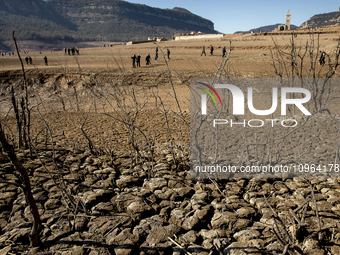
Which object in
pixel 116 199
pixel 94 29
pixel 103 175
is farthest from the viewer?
pixel 94 29

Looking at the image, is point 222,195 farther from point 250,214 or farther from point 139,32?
point 139,32

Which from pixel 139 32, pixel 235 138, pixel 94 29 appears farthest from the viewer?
pixel 94 29

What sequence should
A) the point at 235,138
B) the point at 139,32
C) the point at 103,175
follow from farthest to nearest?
the point at 139,32
the point at 235,138
the point at 103,175

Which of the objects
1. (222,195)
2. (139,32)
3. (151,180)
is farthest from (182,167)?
(139,32)

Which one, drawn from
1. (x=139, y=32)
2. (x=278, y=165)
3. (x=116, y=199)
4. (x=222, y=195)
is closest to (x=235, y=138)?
(x=278, y=165)

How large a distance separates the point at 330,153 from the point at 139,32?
161234 mm

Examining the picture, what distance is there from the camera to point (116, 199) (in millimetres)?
2752

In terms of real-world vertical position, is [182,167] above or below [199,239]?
above

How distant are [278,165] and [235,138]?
1.53 meters

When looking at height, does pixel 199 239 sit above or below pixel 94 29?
below

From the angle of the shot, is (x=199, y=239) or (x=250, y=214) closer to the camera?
(x=199, y=239)

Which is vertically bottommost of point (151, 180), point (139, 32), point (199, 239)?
point (199, 239)

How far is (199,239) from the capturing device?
2.14 m

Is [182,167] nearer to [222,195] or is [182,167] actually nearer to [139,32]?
[222,195]
